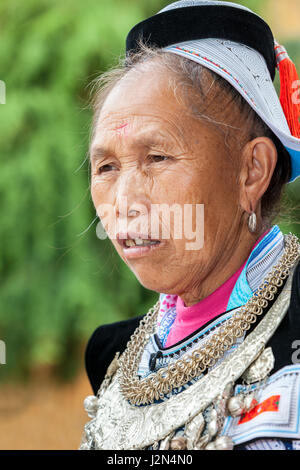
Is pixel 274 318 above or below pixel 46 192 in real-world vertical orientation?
below

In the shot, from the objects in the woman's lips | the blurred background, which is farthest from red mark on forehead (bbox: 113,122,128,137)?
the blurred background

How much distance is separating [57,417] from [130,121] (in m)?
3.96

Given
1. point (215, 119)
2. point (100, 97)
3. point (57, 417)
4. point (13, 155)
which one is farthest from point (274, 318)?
point (57, 417)

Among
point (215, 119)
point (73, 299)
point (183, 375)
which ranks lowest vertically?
point (183, 375)

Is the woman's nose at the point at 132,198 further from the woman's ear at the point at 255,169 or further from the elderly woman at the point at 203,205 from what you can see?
the woman's ear at the point at 255,169

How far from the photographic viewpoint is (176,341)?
5.75ft

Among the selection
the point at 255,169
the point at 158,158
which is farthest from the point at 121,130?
the point at 255,169

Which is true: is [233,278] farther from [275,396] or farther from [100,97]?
[100,97]

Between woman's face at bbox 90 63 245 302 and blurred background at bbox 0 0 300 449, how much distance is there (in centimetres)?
280

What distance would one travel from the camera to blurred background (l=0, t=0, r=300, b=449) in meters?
4.51

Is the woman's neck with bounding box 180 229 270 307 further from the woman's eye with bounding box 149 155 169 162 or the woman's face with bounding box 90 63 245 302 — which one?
the woman's eye with bounding box 149 155 169 162

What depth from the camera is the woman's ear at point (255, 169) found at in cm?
161

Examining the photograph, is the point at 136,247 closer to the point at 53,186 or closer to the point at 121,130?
the point at 121,130

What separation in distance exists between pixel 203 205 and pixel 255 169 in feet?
0.66
